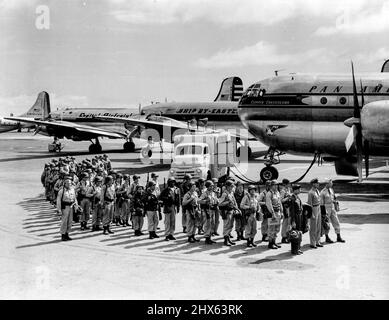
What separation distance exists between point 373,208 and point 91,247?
10.6 metres

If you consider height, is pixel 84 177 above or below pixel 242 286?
above

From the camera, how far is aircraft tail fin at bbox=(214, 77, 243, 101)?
55875 mm

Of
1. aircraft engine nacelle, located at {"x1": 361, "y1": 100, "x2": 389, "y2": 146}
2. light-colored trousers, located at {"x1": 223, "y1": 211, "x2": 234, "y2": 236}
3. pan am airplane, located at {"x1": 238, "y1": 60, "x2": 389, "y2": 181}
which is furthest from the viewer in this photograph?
pan am airplane, located at {"x1": 238, "y1": 60, "x2": 389, "y2": 181}

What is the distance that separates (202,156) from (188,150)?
95 cm

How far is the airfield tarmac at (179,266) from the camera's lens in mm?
9320

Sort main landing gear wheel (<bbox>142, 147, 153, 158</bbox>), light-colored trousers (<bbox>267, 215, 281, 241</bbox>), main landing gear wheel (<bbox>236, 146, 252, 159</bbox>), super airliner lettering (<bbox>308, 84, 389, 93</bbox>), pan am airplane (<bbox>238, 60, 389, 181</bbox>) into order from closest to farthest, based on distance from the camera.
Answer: light-colored trousers (<bbox>267, 215, 281, 241</bbox>) → pan am airplane (<bbox>238, 60, 389, 181</bbox>) → super airliner lettering (<bbox>308, 84, 389, 93</bbox>) → main landing gear wheel (<bbox>142, 147, 153, 158</bbox>) → main landing gear wheel (<bbox>236, 146, 252, 159</bbox>)

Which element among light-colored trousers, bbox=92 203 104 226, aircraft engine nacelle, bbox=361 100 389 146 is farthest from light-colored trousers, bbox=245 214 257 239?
aircraft engine nacelle, bbox=361 100 389 146

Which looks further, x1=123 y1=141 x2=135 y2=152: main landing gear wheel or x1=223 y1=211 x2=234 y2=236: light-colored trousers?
x1=123 y1=141 x2=135 y2=152: main landing gear wheel

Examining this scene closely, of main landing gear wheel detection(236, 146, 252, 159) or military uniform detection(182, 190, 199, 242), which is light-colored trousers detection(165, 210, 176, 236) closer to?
military uniform detection(182, 190, 199, 242)

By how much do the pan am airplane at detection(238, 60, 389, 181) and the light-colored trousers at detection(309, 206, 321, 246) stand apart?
9.84m
